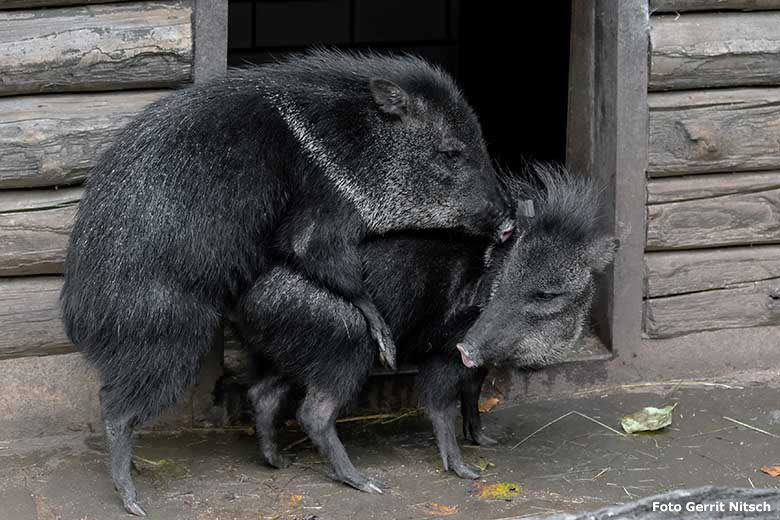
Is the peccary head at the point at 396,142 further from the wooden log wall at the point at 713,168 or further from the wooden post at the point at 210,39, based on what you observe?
the wooden log wall at the point at 713,168

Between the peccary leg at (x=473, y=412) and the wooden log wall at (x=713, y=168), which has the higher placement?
the wooden log wall at (x=713, y=168)

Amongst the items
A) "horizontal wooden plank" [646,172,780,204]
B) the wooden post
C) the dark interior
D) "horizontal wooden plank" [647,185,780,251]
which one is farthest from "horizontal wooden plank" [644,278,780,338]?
the wooden post

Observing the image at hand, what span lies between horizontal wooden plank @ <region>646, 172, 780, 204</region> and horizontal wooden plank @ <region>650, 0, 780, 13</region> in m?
0.71

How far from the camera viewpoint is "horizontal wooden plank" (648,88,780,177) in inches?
217

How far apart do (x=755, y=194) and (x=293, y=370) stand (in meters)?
2.28

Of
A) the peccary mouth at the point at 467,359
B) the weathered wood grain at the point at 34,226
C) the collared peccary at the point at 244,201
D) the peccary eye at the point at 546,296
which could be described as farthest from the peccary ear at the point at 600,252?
the weathered wood grain at the point at 34,226

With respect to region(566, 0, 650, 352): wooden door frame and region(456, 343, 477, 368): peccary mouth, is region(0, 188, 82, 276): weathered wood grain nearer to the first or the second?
region(456, 343, 477, 368): peccary mouth

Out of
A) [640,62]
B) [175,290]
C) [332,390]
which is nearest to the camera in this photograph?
[175,290]

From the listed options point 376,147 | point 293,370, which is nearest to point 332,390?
point 293,370

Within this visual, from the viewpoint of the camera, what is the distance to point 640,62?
17.8 feet

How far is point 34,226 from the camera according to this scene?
4.98 metres

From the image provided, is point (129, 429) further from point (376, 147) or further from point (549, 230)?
point (549, 230)

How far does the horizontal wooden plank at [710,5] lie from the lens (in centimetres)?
545

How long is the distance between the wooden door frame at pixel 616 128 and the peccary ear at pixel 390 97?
113cm
